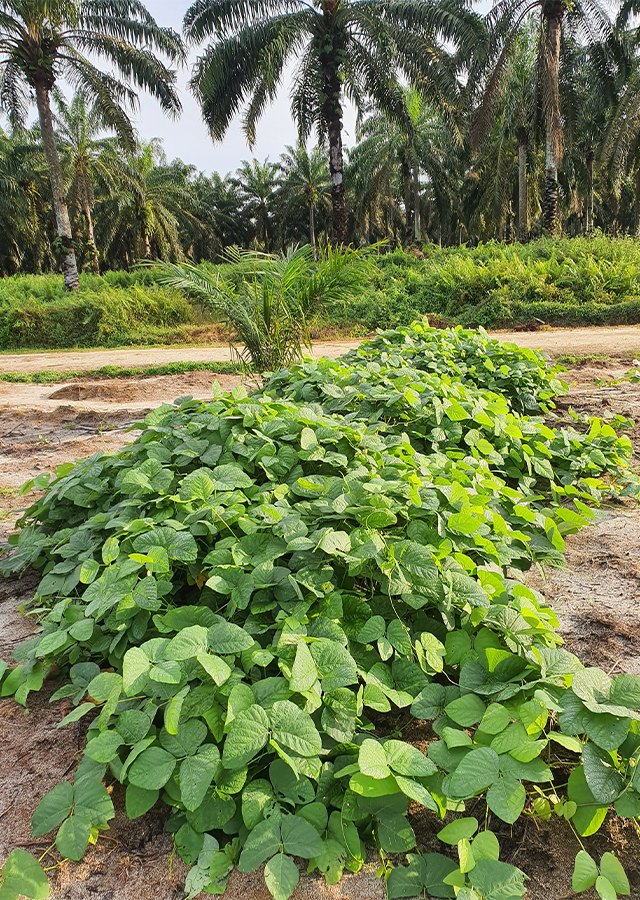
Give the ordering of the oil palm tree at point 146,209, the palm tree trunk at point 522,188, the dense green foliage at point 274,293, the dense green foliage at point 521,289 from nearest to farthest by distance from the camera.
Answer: the dense green foliage at point 274,293 → the dense green foliage at point 521,289 → the palm tree trunk at point 522,188 → the oil palm tree at point 146,209

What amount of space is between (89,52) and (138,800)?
1729 cm

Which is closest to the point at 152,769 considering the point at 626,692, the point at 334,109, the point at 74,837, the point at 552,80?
the point at 74,837

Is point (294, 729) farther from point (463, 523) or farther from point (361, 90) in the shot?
point (361, 90)

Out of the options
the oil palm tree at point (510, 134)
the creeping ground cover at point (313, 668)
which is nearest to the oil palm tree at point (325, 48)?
the oil palm tree at point (510, 134)

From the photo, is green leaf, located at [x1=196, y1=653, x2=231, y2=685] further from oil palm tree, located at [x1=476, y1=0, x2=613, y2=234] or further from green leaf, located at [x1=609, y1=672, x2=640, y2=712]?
oil palm tree, located at [x1=476, y1=0, x2=613, y2=234]

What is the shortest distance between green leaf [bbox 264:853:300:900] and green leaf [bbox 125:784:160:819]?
0.31 m

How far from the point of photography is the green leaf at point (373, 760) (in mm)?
1134

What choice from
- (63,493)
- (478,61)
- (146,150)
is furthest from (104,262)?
(63,493)

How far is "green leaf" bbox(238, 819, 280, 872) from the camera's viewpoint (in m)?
1.07

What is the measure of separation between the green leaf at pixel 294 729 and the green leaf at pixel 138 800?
308 millimetres

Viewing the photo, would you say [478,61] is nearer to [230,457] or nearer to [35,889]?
[230,457]

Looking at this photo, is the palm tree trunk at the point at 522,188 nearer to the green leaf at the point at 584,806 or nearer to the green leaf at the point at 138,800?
the green leaf at the point at 584,806

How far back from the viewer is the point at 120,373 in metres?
8.75

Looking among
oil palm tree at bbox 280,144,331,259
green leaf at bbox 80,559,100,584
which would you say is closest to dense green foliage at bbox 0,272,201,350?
green leaf at bbox 80,559,100,584
